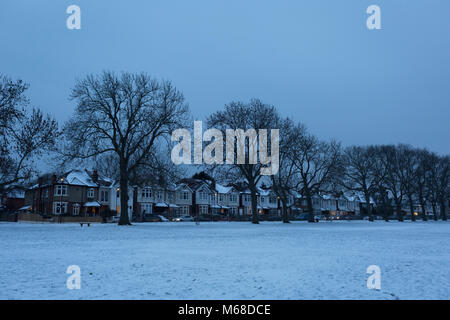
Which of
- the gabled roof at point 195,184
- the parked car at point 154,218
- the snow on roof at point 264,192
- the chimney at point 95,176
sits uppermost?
the chimney at point 95,176

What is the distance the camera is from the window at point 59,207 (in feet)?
234

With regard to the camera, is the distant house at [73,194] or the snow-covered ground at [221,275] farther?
the distant house at [73,194]

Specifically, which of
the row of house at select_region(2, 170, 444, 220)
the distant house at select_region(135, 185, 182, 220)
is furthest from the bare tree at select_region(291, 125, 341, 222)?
the distant house at select_region(135, 185, 182, 220)

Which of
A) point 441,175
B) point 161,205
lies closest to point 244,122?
point 161,205

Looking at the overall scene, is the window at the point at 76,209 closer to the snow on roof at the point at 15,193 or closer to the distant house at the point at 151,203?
the snow on roof at the point at 15,193

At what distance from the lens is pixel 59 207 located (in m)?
72.1

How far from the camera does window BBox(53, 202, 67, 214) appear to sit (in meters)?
71.4

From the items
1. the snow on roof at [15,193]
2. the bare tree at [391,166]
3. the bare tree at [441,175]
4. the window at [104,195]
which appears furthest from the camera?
the bare tree at [441,175]

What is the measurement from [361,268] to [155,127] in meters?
33.7

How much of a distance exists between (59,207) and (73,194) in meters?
3.53

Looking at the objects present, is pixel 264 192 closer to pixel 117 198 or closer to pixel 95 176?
pixel 117 198

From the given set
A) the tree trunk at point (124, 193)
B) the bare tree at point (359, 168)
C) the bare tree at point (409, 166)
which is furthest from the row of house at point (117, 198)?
the tree trunk at point (124, 193)
